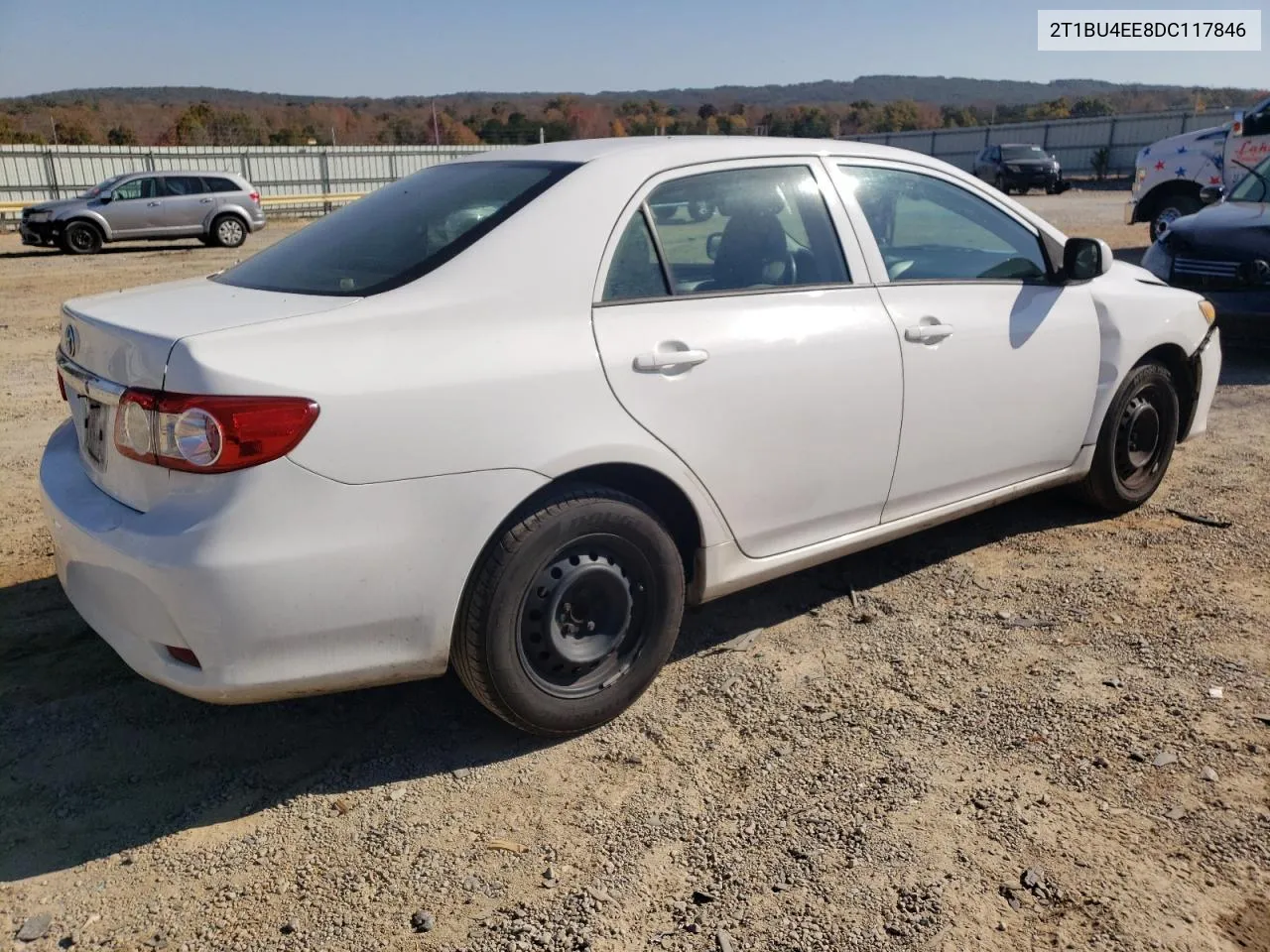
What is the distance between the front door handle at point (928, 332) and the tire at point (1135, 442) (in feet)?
4.14

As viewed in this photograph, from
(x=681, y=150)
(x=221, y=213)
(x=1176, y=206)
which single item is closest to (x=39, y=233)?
(x=221, y=213)

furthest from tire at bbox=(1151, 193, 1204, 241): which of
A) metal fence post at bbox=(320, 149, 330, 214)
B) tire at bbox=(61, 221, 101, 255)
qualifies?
metal fence post at bbox=(320, 149, 330, 214)

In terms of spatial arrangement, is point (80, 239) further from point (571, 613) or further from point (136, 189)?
point (571, 613)

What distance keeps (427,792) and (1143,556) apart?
3235mm

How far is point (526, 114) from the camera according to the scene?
72.8 meters

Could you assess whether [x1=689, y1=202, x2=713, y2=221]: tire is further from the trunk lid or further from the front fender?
the front fender

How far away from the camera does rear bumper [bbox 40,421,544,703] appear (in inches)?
97.8

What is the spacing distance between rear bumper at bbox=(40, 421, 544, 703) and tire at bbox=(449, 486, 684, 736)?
9 centimetres

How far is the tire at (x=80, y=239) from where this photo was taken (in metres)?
19.4

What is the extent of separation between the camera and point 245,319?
2.69m

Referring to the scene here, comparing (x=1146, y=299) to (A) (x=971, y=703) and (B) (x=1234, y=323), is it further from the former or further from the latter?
(B) (x=1234, y=323)

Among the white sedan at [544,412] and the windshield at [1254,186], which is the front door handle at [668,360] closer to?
the white sedan at [544,412]

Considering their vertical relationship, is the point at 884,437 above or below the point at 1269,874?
above

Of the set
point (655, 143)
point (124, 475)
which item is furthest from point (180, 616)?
point (655, 143)
